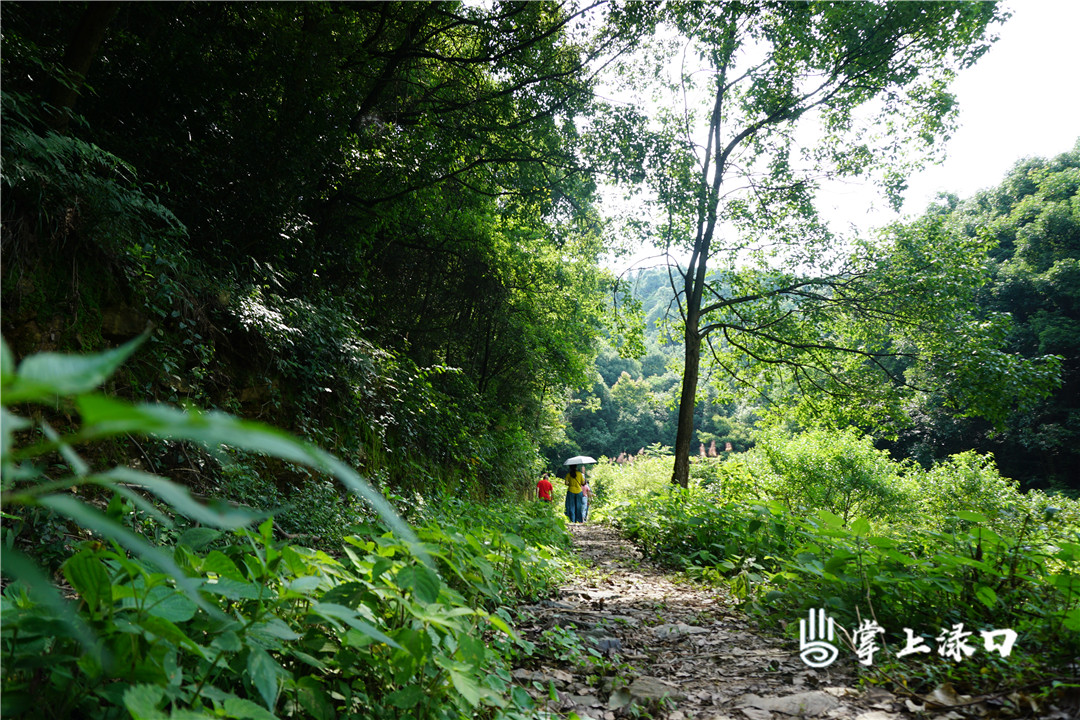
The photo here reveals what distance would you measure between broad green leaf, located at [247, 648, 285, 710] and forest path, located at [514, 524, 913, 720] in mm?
1416

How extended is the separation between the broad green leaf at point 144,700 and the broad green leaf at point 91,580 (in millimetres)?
212

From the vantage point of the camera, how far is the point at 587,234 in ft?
51.8

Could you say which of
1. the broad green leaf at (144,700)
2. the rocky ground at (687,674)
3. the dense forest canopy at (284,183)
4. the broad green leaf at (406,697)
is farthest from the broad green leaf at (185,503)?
the dense forest canopy at (284,183)

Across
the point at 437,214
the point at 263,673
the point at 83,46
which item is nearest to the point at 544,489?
the point at 437,214

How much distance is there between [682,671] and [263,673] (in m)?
2.40

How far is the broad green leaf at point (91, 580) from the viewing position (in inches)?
43.7

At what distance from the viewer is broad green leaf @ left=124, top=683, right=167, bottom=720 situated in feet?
3.12

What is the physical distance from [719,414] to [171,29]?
5155 centimetres

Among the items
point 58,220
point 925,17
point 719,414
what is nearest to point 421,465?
point 58,220

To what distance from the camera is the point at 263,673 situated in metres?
1.20

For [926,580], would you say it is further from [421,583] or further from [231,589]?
[231,589]

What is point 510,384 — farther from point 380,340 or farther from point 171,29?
point 171,29
